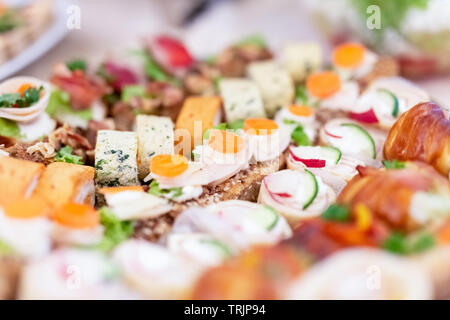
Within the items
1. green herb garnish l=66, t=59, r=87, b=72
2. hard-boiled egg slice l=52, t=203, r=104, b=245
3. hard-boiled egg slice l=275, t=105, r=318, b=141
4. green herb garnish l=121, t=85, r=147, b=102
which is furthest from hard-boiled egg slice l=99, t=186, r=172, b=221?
green herb garnish l=66, t=59, r=87, b=72

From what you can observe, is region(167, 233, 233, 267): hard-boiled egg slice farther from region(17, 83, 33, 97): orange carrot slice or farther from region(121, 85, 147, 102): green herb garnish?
region(121, 85, 147, 102): green herb garnish

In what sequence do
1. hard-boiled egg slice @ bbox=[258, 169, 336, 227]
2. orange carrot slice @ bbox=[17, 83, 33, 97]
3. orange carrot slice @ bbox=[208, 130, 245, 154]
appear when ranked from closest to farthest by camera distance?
hard-boiled egg slice @ bbox=[258, 169, 336, 227] < orange carrot slice @ bbox=[208, 130, 245, 154] < orange carrot slice @ bbox=[17, 83, 33, 97]

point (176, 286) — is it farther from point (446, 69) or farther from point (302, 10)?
point (302, 10)

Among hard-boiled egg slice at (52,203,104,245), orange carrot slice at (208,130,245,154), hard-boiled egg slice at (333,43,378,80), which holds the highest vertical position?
hard-boiled egg slice at (333,43,378,80)

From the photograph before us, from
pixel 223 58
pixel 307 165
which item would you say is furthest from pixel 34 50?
pixel 307 165
